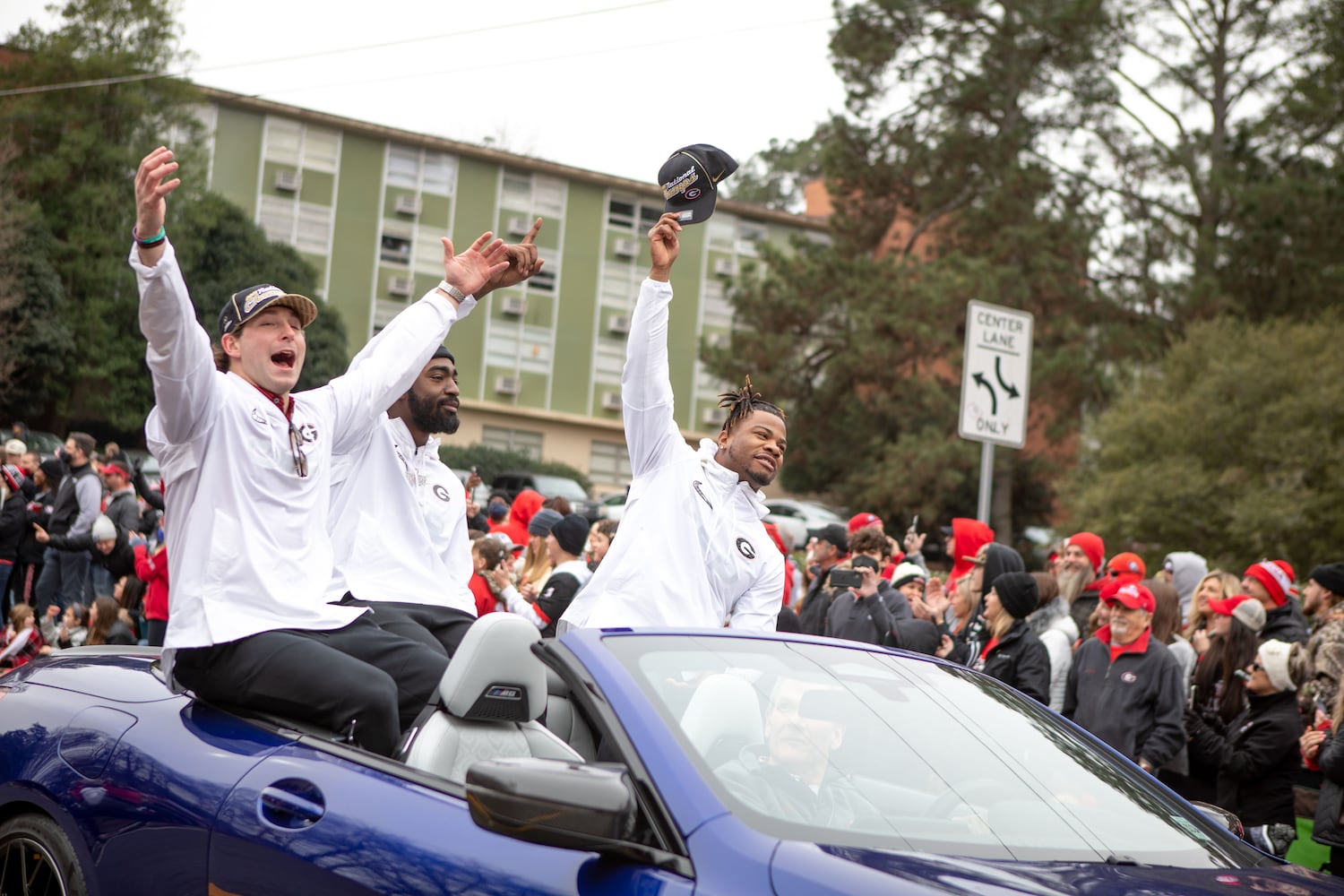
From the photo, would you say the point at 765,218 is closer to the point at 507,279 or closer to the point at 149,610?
the point at 149,610

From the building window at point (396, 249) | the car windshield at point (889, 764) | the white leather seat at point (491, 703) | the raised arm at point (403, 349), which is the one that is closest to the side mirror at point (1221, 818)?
the car windshield at point (889, 764)

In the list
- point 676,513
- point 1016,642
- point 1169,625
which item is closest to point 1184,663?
point 1169,625

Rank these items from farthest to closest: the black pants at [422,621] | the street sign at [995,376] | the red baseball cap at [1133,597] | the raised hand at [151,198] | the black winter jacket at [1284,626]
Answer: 1. the street sign at [995,376]
2. the black winter jacket at [1284,626]
3. the red baseball cap at [1133,597]
4. the black pants at [422,621]
5. the raised hand at [151,198]

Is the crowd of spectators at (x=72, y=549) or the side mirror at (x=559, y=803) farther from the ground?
the side mirror at (x=559, y=803)

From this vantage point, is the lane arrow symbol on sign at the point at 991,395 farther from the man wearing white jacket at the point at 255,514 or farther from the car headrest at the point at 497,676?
the car headrest at the point at 497,676

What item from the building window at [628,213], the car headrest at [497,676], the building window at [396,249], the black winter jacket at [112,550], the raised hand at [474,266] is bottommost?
the black winter jacket at [112,550]

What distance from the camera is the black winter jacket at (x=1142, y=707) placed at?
23.4 ft

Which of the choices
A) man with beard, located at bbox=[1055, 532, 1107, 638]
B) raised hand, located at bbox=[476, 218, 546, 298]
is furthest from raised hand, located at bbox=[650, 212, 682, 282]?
man with beard, located at bbox=[1055, 532, 1107, 638]

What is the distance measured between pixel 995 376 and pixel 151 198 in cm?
617

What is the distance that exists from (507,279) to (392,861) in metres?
2.70

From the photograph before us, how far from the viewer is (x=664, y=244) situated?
509 cm

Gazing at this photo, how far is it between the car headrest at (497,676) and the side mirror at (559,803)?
705mm

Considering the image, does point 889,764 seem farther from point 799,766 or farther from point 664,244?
point 664,244

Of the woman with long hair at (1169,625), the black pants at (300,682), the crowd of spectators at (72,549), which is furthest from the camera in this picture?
the crowd of spectators at (72,549)
